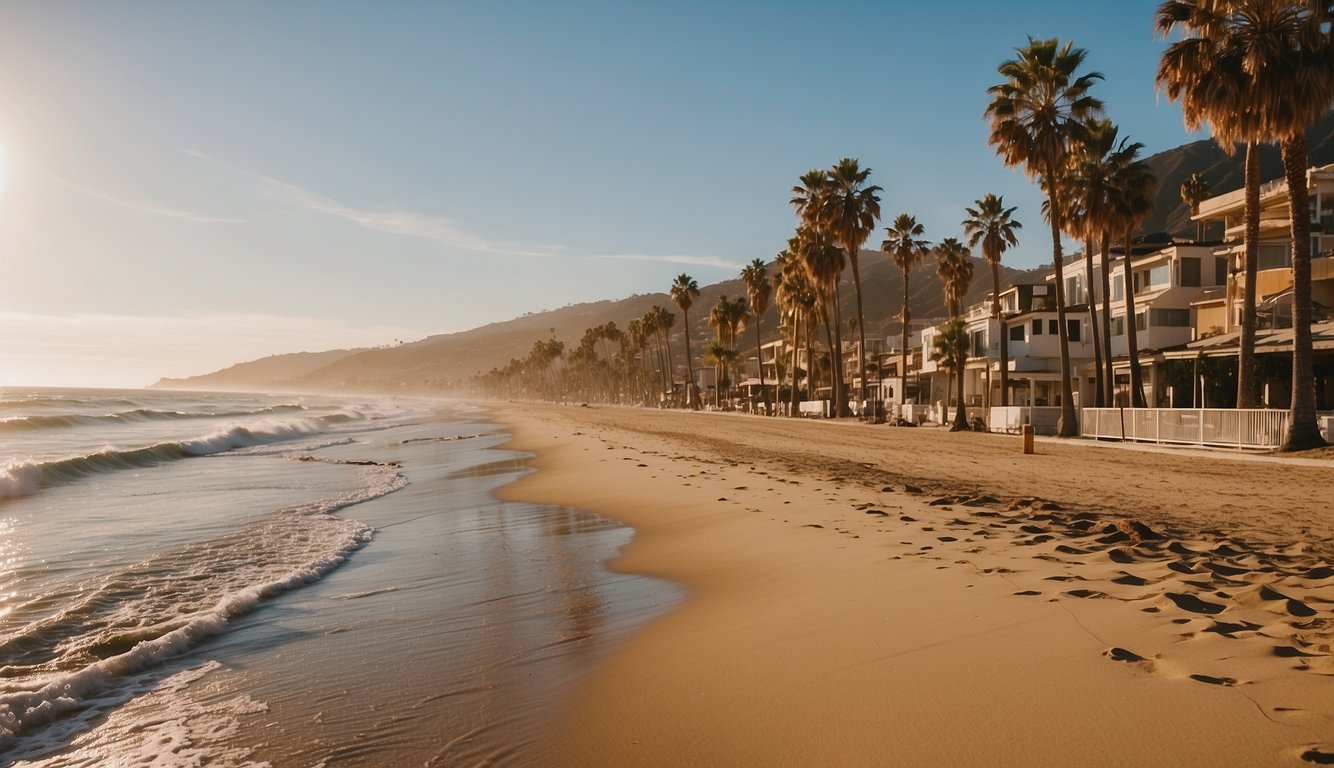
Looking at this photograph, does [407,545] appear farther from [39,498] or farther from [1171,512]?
[39,498]

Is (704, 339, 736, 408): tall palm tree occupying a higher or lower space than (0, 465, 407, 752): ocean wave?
higher

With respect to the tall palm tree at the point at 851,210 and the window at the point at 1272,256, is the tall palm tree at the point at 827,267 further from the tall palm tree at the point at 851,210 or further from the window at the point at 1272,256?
the window at the point at 1272,256

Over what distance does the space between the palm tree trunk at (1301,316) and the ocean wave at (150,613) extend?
23.3 meters

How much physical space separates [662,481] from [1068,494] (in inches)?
318

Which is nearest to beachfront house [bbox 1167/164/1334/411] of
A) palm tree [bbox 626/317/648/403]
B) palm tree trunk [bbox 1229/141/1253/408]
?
palm tree trunk [bbox 1229/141/1253/408]

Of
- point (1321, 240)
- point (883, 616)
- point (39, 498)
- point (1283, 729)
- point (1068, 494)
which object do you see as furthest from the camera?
point (1321, 240)

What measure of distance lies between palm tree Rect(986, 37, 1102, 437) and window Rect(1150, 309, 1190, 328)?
492 inches

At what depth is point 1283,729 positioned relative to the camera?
3703 mm

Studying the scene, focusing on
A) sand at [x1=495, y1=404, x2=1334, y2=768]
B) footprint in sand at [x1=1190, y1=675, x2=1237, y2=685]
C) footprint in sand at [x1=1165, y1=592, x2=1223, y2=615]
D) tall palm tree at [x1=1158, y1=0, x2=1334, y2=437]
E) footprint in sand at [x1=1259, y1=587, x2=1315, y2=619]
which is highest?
tall palm tree at [x1=1158, y1=0, x2=1334, y2=437]

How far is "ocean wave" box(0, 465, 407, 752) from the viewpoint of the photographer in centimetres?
577

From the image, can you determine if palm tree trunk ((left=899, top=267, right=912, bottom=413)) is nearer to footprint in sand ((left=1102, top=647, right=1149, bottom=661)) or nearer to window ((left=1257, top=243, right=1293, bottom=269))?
window ((left=1257, top=243, right=1293, bottom=269))

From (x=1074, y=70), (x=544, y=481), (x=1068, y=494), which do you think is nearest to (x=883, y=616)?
(x=1068, y=494)

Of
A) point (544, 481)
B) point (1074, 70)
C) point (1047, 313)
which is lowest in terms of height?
point (544, 481)

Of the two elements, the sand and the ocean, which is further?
the ocean
